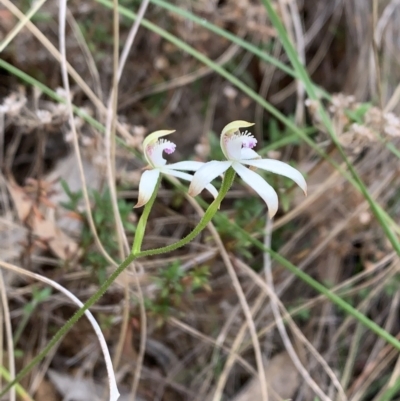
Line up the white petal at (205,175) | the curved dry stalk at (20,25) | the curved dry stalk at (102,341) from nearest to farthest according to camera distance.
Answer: the white petal at (205,175), the curved dry stalk at (102,341), the curved dry stalk at (20,25)

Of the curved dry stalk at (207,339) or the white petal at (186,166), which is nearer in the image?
the white petal at (186,166)

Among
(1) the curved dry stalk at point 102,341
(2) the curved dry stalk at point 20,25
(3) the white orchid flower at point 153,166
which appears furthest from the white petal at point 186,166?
(2) the curved dry stalk at point 20,25

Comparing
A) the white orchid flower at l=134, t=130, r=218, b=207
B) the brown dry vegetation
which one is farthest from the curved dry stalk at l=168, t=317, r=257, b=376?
the white orchid flower at l=134, t=130, r=218, b=207

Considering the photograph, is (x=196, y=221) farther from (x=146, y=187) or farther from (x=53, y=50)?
(x=146, y=187)

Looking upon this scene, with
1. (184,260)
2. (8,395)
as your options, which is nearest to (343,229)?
(184,260)

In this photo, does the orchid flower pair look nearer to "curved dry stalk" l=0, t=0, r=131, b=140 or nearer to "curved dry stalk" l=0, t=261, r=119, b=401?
"curved dry stalk" l=0, t=261, r=119, b=401

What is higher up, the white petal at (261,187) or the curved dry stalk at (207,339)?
the white petal at (261,187)

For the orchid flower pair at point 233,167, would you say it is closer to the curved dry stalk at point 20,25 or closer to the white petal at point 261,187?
the white petal at point 261,187
